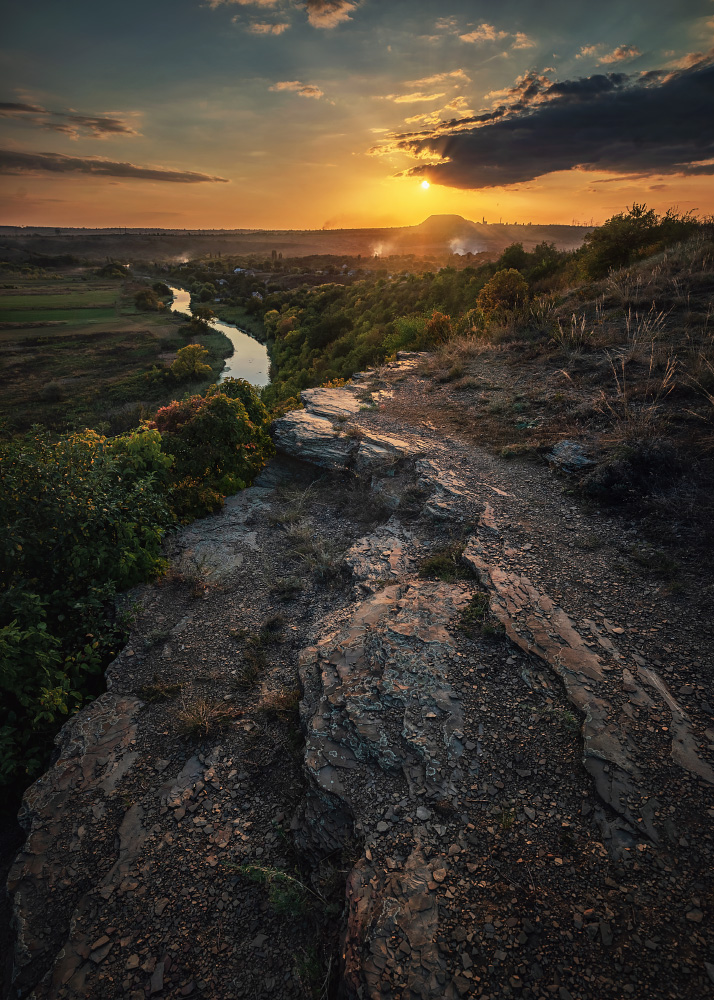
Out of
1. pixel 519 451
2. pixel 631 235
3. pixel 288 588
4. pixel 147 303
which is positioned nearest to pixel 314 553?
pixel 288 588

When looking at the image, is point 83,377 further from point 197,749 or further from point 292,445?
point 197,749

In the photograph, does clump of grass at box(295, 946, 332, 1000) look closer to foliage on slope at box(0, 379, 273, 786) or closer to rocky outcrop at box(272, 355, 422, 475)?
foliage on slope at box(0, 379, 273, 786)

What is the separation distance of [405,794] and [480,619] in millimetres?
2127

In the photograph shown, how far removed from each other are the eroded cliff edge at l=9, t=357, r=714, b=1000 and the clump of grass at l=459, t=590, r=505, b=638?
2cm

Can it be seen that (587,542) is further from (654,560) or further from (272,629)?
(272,629)

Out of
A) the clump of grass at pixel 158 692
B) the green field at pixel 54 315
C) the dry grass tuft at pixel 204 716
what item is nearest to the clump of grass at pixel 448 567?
the dry grass tuft at pixel 204 716

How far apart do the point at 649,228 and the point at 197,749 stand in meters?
25.8

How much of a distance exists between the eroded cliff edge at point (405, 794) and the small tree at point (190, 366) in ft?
108

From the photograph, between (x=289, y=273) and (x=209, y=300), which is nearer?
(x=209, y=300)

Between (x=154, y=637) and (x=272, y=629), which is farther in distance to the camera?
(x=272, y=629)

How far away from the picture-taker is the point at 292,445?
11398 millimetres

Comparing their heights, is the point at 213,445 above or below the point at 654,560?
below

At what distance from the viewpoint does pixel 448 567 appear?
244 inches

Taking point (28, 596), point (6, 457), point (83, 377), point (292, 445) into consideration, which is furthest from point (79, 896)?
point (83, 377)
